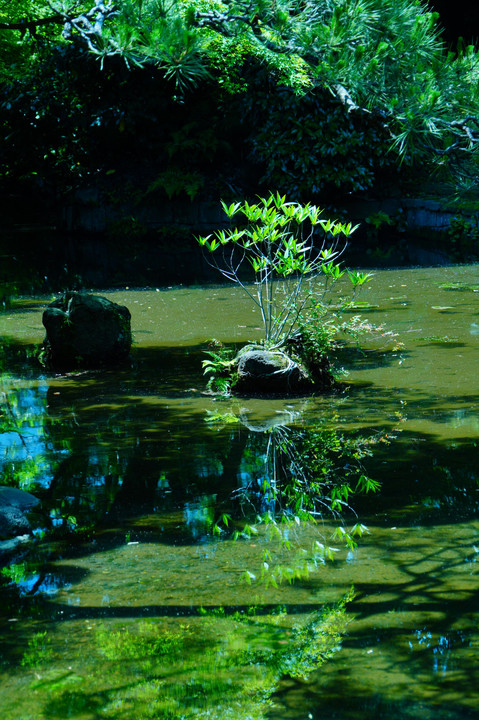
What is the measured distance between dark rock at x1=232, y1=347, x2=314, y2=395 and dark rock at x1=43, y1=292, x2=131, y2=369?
1.59 meters

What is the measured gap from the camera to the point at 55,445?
18.4ft

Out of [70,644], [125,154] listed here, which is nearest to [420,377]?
[70,644]

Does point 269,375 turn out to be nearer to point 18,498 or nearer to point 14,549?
point 18,498

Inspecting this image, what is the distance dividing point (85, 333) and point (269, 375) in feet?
6.49

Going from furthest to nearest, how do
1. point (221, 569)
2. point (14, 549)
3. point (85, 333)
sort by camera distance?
point (85, 333)
point (14, 549)
point (221, 569)

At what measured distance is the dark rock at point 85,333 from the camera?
7.82 metres

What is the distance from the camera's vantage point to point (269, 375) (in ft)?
22.1

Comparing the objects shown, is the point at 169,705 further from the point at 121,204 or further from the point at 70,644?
the point at 121,204

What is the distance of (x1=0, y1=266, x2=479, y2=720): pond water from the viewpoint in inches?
→ 114

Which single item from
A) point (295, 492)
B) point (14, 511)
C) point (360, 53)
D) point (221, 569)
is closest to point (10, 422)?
point (14, 511)

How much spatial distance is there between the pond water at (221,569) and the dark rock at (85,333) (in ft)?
2.03

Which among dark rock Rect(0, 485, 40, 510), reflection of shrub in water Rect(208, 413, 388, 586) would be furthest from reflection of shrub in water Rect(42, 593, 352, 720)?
dark rock Rect(0, 485, 40, 510)

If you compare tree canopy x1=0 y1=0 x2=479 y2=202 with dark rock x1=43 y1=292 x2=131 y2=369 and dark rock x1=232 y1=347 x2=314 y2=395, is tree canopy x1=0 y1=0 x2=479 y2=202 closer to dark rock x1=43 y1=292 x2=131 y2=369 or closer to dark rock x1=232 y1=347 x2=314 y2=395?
dark rock x1=232 y1=347 x2=314 y2=395

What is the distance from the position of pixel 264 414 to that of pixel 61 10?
323 cm
